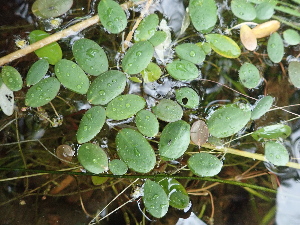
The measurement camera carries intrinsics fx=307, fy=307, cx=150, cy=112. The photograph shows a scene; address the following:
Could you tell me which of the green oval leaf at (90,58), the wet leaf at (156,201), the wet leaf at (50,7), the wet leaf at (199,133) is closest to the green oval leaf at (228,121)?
the wet leaf at (199,133)

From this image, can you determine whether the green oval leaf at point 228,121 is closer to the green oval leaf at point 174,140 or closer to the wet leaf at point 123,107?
the green oval leaf at point 174,140

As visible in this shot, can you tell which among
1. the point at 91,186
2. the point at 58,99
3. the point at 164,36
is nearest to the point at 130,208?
the point at 91,186

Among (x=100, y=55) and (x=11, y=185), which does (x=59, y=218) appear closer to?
(x=11, y=185)

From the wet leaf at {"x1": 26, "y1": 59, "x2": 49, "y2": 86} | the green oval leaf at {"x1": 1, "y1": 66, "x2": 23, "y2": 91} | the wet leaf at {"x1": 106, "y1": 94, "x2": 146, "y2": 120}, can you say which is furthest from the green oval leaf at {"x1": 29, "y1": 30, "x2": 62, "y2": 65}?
the wet leaf at {"x1": 106, "y1": 94, "x2": 146, "y2": 120}

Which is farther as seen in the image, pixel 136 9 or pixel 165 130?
pixel 136 9

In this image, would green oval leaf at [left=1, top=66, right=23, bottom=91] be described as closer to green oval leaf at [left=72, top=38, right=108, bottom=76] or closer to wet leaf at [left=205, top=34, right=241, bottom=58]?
green oval leaf at [left=72, top=38, right=108, bottom=76]

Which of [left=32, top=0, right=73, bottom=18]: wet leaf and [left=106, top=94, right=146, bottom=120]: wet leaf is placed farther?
[left=32, top=0, right=73, bottom=18]: wet leaf
